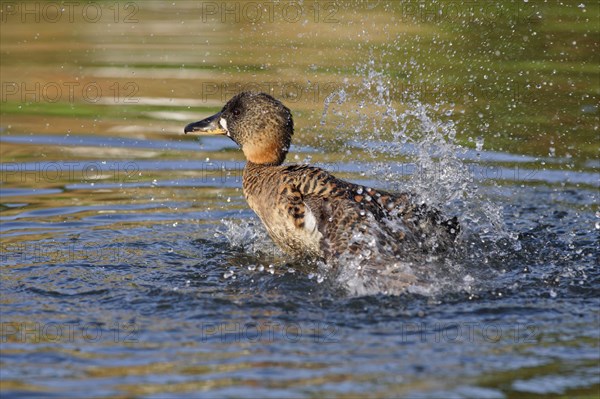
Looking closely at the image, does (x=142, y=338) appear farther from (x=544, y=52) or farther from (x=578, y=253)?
(x=544, y=52)

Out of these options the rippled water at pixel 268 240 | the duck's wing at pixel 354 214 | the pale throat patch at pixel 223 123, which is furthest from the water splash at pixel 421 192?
the pale throat patch at pixel 223 123

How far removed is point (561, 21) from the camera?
1261cm

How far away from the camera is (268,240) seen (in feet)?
25.3

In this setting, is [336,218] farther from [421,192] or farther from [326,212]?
[421,192]

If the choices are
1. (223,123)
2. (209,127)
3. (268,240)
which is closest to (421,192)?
(268,240)

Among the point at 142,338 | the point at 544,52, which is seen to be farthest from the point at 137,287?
the point at 544,52

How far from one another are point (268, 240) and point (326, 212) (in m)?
1.09

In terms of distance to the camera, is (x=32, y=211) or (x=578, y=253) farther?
(x=32, y=211)

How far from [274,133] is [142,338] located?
8.54ft

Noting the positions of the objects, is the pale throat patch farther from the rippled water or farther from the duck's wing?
the duck's wing

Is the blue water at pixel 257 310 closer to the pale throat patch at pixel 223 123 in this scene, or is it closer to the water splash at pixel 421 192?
the water splash at pixel 421 192

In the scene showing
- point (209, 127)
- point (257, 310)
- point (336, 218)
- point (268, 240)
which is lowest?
point (257, 310)

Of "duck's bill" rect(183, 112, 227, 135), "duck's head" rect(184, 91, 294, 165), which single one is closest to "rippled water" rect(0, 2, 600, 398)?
"duck's head" rect(184, 91, 294, 165)

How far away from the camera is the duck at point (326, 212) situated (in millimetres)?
6578
